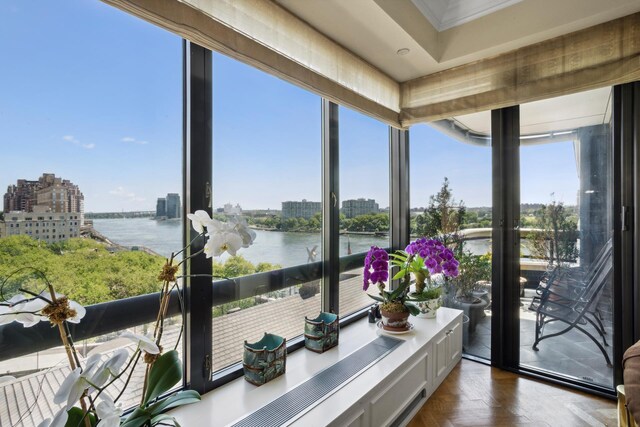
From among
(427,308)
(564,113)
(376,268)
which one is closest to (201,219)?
(376,268)

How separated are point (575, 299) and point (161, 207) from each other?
2871 mm

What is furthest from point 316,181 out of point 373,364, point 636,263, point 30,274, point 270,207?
point 636,263

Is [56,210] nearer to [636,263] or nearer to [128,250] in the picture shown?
[128,250]

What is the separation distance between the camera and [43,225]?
111 cm

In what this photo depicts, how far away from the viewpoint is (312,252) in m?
2.21

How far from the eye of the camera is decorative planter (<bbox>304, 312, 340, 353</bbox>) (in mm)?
1959

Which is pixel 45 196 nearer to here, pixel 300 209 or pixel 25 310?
pixel 25 310

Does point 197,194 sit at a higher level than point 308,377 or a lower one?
higher

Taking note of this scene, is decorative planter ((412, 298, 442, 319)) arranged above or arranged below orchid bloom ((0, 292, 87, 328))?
below

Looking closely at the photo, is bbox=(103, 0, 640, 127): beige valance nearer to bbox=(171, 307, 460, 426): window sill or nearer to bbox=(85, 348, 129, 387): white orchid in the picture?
bbox=(85, 348, 129, 387): white orchid

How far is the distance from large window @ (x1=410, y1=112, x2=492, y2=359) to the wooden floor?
0.40 metres

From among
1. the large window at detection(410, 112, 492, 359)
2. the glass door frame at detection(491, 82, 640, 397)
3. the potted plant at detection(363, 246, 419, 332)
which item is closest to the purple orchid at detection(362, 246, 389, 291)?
the potted plant at detection(363, 246, 419, 332)

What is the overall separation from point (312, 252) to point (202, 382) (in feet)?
3.38

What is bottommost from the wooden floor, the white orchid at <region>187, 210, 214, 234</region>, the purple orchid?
the wooden floor
